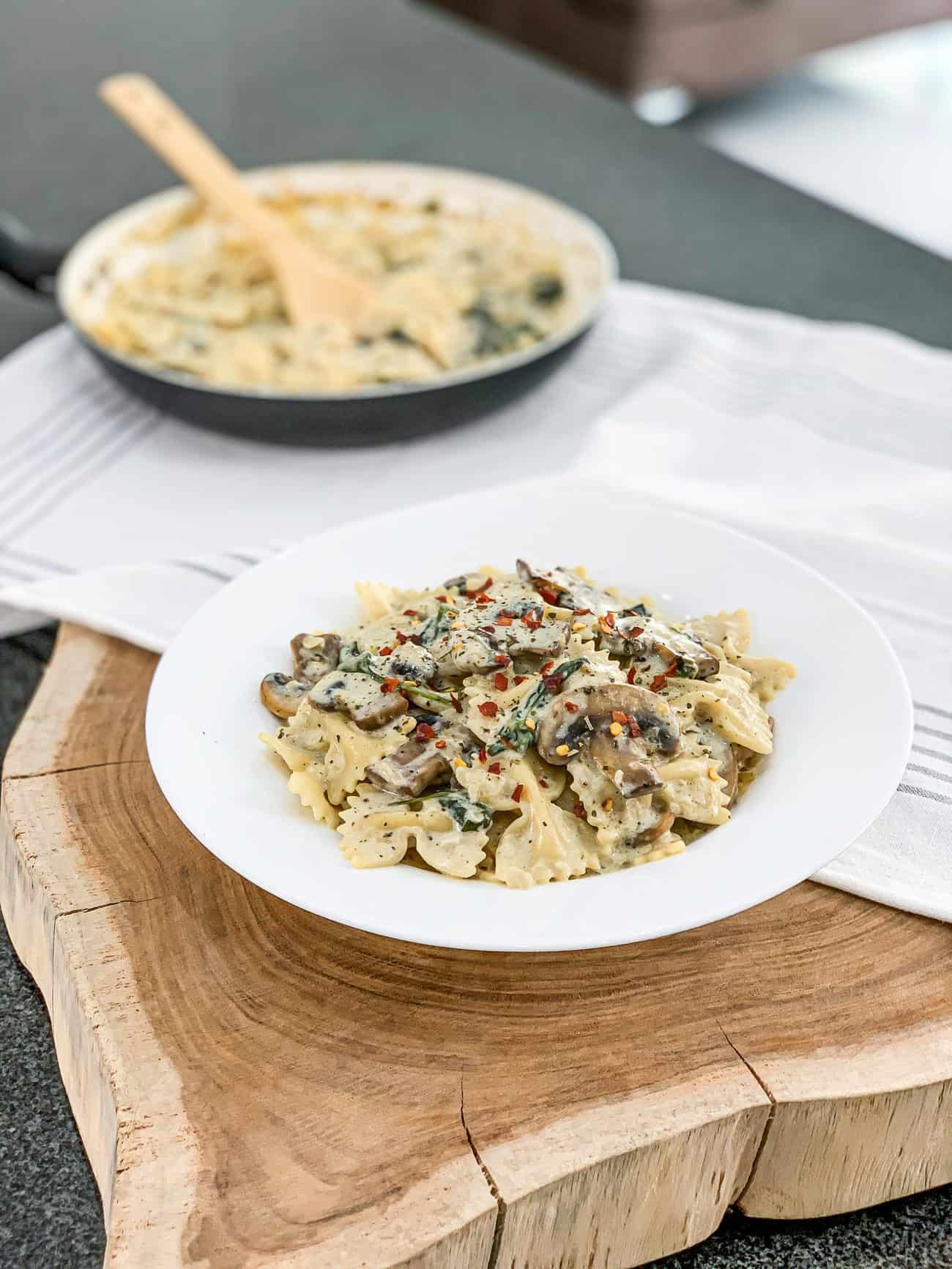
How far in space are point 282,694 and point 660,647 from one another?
14.3 inches

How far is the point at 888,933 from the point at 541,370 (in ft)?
3.39

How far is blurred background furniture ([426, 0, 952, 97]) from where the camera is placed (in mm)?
4984

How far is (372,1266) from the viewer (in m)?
1.01

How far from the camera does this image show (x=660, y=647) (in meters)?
1.29

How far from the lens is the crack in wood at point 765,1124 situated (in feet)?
3.74

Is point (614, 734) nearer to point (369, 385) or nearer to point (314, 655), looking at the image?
point (314, 655)

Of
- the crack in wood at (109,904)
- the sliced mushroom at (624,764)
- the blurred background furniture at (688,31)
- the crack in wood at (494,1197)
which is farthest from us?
the blurred background furniture at (688,31)

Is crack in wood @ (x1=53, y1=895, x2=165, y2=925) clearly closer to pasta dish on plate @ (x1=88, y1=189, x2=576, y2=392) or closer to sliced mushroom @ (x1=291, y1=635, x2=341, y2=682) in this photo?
sliced mushroom @ (x1=291, y1=635, x2=341, y2=682)

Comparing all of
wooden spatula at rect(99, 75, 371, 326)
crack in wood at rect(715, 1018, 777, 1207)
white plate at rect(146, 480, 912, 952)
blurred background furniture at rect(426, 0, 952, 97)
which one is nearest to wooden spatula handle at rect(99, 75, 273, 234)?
wooden spatula at rect(99, 75, 371, 326)

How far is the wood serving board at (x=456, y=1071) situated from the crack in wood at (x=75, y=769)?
0.31 feet

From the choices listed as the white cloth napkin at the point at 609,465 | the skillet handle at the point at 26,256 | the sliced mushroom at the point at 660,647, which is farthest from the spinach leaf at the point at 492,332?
the sliced mushroom at the point at 660,647

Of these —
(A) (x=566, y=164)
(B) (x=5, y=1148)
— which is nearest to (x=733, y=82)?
(A) (x=566, y=164)

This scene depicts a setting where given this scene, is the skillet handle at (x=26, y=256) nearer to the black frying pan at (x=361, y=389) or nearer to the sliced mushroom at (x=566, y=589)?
the black frying pan at (x=361, y=389)

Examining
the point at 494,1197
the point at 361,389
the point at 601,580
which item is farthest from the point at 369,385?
the point at 494,1197
